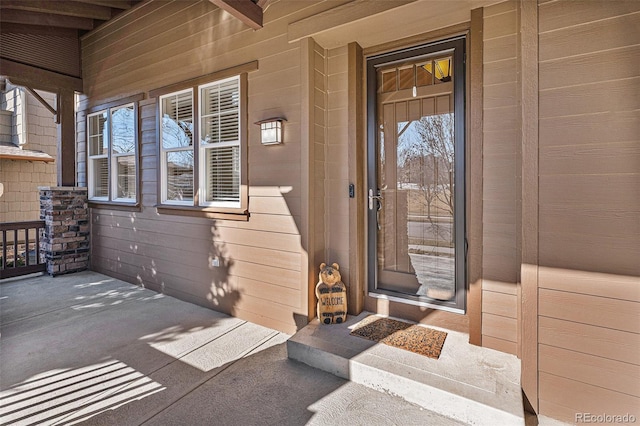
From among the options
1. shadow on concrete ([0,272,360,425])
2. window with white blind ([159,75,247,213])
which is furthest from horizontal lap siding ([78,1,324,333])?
shadow on concrete ([0,272,360,425])

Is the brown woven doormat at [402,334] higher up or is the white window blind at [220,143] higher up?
the white window blind at [220,143]

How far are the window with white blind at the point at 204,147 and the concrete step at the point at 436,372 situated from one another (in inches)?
60.8

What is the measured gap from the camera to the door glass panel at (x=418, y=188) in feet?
8.68

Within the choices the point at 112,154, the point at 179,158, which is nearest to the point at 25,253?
the point at 112,154

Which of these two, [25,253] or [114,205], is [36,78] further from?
[25,253]

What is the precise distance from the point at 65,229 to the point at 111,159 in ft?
4.30

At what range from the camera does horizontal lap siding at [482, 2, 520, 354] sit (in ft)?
7.27

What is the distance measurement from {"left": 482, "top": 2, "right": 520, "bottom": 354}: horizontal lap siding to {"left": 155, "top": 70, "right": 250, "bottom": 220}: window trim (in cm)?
208

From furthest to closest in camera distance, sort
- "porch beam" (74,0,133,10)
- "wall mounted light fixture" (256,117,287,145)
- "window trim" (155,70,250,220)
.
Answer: "porch beam" (74,0,133,10), "window trim" (155,70,250,220), "wall mounted light fixture" (256,117,287,145)

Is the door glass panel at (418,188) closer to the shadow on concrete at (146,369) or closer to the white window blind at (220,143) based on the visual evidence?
the shadow on concrete at (146,369)

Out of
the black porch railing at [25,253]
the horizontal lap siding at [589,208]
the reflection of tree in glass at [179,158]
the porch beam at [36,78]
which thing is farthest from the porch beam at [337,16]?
the black porch railing at [25,253]

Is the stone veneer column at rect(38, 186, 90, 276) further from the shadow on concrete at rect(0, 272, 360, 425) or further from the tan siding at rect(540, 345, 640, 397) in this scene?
the tan siding at rect(540, 345, 640, 397)

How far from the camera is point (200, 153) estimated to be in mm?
3637

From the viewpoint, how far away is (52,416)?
1.86 m
